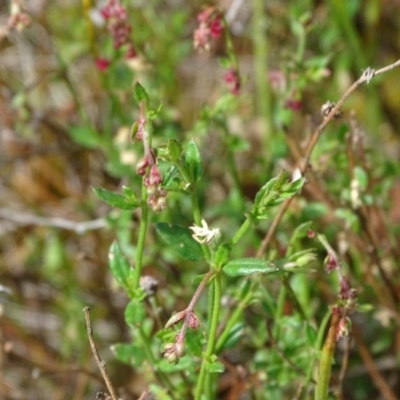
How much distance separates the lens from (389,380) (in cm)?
166

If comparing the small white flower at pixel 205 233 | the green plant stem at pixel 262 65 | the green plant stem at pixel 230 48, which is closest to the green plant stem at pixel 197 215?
the small white flower at pixel 205 233

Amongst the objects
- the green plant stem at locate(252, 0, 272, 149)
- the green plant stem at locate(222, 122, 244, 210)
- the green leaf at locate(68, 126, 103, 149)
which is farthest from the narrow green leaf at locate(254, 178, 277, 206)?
the green plant stem at locate(252, 0, 272, 149)

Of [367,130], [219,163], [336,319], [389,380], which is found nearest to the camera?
[336,319]

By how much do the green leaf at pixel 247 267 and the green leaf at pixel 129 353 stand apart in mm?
305

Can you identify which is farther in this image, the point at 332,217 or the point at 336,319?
the point at 332,217

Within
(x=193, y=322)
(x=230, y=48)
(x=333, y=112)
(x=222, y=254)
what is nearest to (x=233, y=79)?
(x=230, y=48)

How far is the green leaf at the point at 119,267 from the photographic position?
115 centimetres

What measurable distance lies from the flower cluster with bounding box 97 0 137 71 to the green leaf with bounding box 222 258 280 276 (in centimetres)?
61

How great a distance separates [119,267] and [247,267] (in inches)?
9.7

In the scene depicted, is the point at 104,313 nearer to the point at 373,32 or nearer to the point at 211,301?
the point at 211,301

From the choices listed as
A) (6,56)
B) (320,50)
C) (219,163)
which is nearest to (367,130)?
(320,50)

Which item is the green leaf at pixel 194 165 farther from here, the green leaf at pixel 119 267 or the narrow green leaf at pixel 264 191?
the green leaf at pixel 119 267

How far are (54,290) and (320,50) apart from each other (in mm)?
1038

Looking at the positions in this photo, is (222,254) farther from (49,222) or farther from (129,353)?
(49,222)
